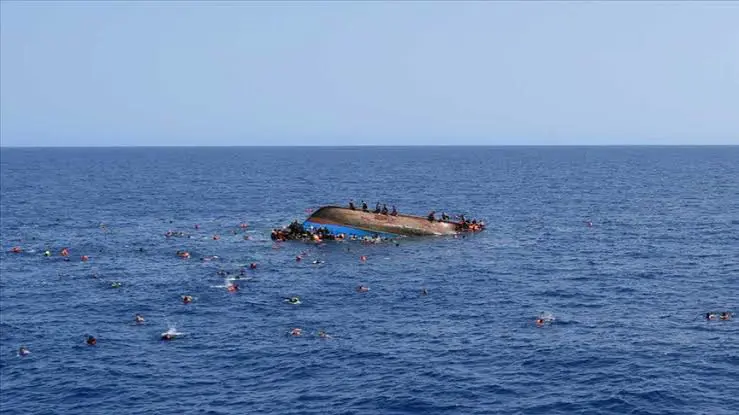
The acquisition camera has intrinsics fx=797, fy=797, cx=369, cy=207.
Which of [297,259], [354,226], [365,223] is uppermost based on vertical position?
[365,223]

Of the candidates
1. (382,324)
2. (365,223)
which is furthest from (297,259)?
(382,324)

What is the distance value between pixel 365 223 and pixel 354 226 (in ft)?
5.60

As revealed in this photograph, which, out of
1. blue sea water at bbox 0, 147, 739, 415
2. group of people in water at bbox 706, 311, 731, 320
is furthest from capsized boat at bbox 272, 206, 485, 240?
group of people in water at bbox 706, 311, 731, 320

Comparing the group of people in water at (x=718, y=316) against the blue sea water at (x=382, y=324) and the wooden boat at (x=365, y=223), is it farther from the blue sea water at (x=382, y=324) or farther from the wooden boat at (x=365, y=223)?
the wooden boat at (x=365, y=223)

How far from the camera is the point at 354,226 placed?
11931cm

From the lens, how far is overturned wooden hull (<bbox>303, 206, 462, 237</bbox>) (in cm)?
11925

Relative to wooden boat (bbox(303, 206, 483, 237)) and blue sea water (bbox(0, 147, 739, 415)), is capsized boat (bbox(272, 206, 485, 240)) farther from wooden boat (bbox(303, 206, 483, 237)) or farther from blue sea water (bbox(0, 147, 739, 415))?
blue sea water (bbox(0, 147, 739, 415))

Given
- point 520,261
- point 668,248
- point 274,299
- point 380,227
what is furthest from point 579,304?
point 380,227

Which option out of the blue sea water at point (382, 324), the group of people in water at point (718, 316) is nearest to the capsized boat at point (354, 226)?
the blue sea water at point (382, 324)

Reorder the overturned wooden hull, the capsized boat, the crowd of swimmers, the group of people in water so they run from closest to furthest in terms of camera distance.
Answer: the crowd of swimmers, the group of people in water, the capsized boat, the overturned wooden hull

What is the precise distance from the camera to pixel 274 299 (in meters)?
82.6

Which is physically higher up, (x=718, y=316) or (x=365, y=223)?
(x=365, y=223)

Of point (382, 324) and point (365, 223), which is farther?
point (365, 223)

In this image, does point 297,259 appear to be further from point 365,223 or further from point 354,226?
point 365,223
